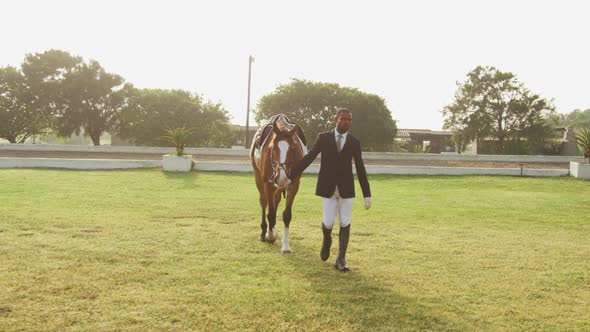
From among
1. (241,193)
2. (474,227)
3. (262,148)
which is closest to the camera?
(262,148)

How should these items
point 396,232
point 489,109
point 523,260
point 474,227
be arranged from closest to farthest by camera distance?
1. point 523,260
2. point 396,232
3. point 474,227
4. point 489,109

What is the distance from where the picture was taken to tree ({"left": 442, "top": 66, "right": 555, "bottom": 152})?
38.7 meters

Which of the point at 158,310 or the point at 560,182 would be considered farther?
the point at 560,182

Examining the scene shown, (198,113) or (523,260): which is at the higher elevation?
(198,113)

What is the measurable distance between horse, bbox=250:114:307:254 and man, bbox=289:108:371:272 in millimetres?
641

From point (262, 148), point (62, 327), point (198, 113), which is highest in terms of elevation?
point (198, 113)

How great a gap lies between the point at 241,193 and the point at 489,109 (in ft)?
104

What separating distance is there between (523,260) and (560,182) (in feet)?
50.4

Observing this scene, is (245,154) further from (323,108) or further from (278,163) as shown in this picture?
(278,163)

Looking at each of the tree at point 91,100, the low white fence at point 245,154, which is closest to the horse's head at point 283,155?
the low white fence at point 245,154

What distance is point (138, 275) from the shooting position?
219 inches

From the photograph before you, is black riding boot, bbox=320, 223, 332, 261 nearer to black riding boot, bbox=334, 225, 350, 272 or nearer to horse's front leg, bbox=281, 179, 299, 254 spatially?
black riding boot, bbox=334, 225, 350, 272

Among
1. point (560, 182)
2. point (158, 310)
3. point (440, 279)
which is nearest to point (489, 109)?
point (560, 182)

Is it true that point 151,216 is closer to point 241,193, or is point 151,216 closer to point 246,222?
point 246,222
